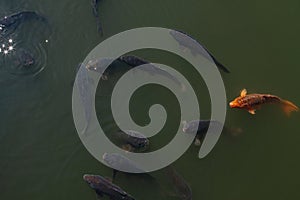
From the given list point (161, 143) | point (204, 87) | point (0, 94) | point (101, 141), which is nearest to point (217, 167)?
point (161, 143)

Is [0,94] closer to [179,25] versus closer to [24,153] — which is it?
[24,153]

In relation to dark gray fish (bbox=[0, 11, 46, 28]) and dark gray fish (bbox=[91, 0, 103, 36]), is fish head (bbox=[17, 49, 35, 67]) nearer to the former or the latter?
dark gray fish (bbox=[0, 11, 46, 28])

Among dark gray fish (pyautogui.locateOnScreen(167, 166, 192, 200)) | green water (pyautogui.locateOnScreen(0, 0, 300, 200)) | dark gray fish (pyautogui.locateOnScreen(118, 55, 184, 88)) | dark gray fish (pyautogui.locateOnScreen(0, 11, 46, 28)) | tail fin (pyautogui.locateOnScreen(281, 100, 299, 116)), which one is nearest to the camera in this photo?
dark gray fish (pyautogui.locateOnScreen(167, 166, 192, 200))

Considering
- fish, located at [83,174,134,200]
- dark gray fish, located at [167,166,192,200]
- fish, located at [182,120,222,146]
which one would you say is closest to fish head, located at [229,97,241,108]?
fish, located at [182,120,222,146]

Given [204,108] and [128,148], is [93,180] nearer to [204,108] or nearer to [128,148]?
[128,148]

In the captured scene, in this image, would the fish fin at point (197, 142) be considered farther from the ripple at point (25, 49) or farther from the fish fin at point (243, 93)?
the ripple at point (25, 49)

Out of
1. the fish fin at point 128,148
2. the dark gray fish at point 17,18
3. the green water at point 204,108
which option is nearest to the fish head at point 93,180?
the green water at point 204,108
